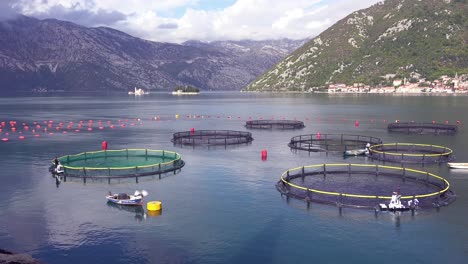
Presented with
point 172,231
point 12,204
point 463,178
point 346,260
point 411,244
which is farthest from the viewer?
point 463,178

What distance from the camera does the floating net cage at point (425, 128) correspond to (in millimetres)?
123375

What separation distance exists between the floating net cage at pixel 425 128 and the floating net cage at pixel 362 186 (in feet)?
194

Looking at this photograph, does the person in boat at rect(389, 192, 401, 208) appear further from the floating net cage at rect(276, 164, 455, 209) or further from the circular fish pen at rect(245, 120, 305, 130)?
the circular fish pen at rect(245, 120, 305, 130)

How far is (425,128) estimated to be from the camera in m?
128

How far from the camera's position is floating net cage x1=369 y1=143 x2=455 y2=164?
3208 inches

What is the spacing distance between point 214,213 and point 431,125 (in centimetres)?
10255

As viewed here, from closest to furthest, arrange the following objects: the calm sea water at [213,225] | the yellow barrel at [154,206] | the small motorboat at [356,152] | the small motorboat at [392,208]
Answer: the calm sea water at [213,225] → the small motorboat at [392,208] → the yellow barrel at [154,206] → the small motorboat at [356,152]

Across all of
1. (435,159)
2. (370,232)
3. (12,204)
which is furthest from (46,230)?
(435,159)

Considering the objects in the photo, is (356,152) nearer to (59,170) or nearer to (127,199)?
(127,199)

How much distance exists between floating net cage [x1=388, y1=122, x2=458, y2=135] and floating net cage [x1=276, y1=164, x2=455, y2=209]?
194 feet

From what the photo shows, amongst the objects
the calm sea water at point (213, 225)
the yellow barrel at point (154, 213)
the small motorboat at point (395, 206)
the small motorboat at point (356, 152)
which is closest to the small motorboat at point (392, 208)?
the small motorboat at point (395, 206)

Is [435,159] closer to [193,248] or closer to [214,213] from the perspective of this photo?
→ [214,213]

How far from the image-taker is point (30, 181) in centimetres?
6800

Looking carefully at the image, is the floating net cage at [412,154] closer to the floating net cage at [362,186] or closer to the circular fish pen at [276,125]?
the floating net cage at [362,186]
